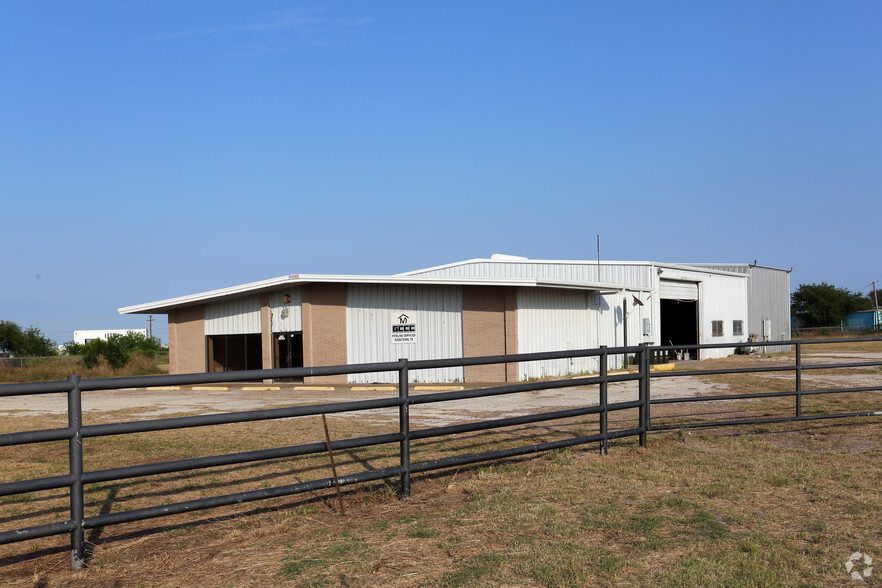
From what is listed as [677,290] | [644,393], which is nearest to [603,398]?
[644,393]

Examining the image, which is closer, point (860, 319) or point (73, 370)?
point (73, 370)

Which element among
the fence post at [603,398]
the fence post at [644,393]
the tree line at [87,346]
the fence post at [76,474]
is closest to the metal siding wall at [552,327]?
the fence post at [644,393]

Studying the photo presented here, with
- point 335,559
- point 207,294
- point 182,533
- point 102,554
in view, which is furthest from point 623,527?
point 207,294

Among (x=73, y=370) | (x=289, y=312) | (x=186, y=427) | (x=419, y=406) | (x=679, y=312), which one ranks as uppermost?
(x=289, y=312)

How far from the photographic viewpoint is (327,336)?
27062mm

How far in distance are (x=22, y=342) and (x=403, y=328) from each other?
6558 cm

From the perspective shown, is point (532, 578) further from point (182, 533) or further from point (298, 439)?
point (298, 439)

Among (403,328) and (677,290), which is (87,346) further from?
(677,290)

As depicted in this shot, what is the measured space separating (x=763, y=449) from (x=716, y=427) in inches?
75.1

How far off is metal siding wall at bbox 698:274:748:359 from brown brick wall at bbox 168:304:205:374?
2405 centimetres

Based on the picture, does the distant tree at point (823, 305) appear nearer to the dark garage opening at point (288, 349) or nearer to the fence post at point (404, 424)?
the dark garage opening at point (288, 349)

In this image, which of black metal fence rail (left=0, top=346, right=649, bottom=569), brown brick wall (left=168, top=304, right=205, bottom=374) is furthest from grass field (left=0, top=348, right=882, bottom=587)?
brown brick wall (left=168, top=304, right=205, bottom=374)

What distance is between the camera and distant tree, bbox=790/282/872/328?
267ft

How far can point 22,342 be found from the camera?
76.7m
